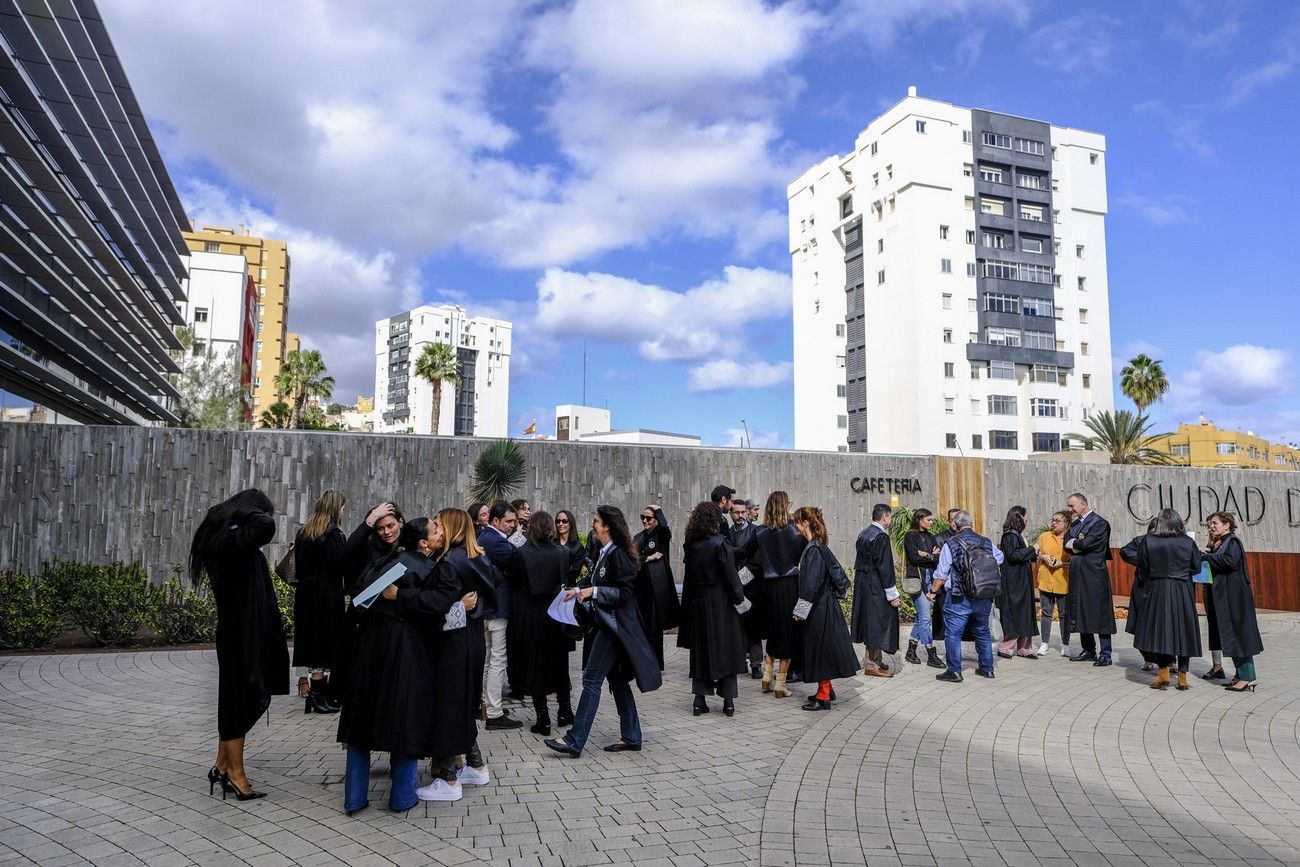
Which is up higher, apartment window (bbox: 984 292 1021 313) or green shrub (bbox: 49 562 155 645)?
apartment window (bbox: 984 292 1021 313)

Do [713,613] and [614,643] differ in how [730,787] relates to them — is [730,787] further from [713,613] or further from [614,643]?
[713,613]

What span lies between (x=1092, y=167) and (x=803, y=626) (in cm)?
7444

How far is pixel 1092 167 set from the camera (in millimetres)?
70375

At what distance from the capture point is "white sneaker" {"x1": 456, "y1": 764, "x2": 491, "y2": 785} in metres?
5.73

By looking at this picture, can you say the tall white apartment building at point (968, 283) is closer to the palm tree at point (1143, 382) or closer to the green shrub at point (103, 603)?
the palm tree at point (1143, 382)

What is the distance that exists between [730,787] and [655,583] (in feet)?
6.39

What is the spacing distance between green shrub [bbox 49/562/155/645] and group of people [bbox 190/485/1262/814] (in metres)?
4.70

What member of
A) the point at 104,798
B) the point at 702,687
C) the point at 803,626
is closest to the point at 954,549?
the point at 803,626

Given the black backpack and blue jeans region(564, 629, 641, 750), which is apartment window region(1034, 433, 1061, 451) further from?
blue jeans region(564, 629, 641, 750)

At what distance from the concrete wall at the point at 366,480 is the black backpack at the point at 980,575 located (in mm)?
10745

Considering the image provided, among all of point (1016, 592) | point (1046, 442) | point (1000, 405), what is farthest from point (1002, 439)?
point (1016, 592)

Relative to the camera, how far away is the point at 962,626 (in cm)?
981

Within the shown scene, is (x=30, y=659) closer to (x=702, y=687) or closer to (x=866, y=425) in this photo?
(x=702, y=687)

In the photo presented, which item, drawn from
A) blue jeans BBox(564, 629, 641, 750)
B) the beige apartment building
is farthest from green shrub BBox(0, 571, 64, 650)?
the beige apartment building
